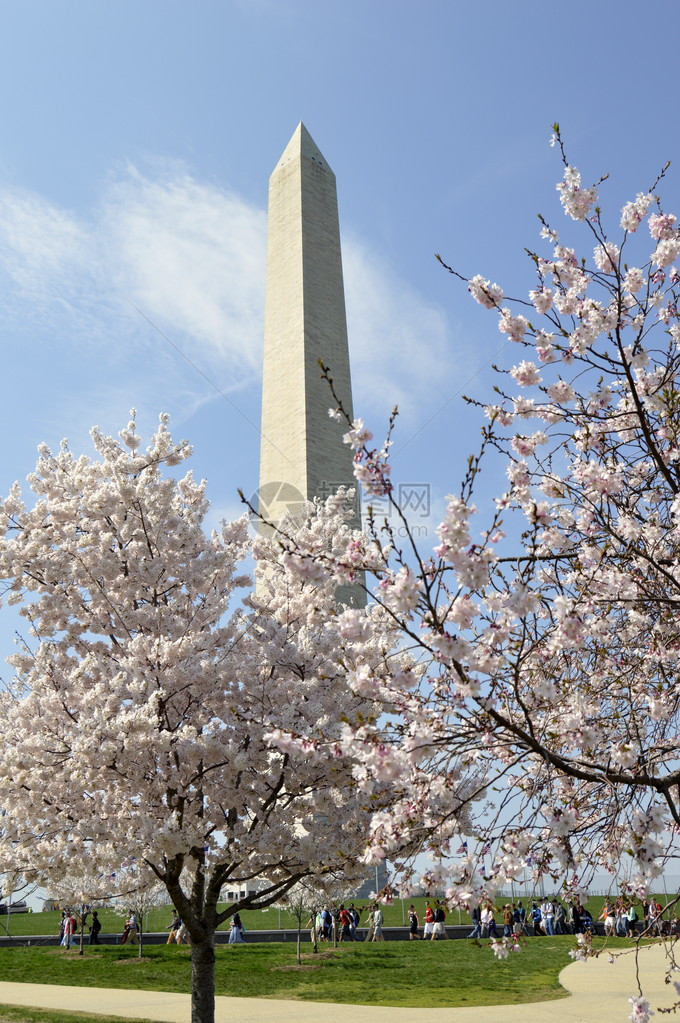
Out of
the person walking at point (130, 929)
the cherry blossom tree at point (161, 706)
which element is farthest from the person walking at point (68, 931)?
the cherry blossom tree at point (161, 706)

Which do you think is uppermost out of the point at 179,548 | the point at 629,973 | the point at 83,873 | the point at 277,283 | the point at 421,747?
the point at 277,283

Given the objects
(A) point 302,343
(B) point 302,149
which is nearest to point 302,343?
(A) point 302,343

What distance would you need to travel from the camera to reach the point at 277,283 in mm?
29547

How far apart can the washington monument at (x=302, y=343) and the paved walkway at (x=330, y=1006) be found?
14.2 meters

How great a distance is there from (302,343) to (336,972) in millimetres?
17730

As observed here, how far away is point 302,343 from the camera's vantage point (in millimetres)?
28047

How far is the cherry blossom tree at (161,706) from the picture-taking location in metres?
9.13

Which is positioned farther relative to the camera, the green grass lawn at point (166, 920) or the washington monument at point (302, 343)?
the green grass lawn at point (166, 920)

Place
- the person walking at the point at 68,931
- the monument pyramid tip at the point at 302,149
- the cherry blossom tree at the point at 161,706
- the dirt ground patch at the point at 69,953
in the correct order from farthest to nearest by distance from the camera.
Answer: the monument pyramid tip at the point at 302,149, the person walking at the point at 68,931, the dirt ground patch at the point at 69,953, the cherry blossom tree at the point at 161,706

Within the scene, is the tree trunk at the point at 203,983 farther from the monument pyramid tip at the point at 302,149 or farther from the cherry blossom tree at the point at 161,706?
the monument pyramid tip at the point at 302,149

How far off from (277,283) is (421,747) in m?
25.9

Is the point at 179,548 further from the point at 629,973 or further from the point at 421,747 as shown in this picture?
the point at 629,973

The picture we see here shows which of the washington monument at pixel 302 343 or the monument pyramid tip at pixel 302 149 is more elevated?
the monument pyramid tip at pixel 302 149

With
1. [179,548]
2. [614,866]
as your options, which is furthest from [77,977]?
[614,866]
